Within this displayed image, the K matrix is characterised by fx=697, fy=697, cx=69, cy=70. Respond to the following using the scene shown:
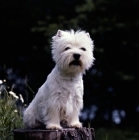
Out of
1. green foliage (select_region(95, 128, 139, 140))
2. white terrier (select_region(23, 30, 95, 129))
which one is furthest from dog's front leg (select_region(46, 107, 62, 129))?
green foliage (select_region(95, 128, 139, 140))

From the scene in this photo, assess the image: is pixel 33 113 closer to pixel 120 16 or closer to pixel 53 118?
pixel 53 118

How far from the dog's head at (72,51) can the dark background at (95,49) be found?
802cm

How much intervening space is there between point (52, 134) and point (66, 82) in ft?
2.07

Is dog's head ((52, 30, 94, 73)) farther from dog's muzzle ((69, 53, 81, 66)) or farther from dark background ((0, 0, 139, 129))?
dark background ((0, 0, 139, 129))

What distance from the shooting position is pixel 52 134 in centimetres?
794

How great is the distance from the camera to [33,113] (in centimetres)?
841

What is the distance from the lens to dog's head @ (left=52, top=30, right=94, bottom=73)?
7941 mm

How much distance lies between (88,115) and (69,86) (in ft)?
34.0

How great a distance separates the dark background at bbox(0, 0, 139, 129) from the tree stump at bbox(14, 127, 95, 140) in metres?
7.95

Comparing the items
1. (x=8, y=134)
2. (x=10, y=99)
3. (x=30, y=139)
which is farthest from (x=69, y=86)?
(x=10, y=99)

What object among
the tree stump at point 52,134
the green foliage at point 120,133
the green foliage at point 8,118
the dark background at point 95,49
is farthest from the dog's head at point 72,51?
the green foliage at point 120,133

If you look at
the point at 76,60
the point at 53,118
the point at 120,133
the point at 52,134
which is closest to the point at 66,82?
the point at 76,60

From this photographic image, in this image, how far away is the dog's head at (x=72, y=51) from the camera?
794 cm

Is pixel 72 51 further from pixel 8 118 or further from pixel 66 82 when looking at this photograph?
pixel 8 118
